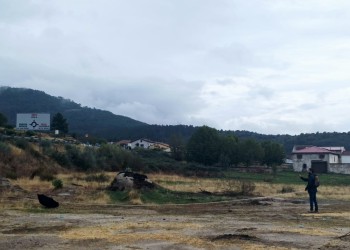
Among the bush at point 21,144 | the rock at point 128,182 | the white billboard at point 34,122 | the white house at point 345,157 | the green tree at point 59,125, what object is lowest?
the rock at point 128,182

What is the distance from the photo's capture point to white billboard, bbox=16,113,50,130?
74125mm

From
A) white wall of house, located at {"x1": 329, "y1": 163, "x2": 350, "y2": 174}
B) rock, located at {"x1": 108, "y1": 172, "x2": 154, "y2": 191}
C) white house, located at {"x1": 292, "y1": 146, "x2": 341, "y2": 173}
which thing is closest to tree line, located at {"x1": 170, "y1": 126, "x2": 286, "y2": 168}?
white house, located at {"x1": 292, "y1": 146, "x2": 341, "y2": 173}

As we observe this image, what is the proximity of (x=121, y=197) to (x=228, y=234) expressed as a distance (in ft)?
49.6

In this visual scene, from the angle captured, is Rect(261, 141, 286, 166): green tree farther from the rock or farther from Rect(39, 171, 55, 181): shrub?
the rock

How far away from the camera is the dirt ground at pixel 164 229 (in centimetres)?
1304

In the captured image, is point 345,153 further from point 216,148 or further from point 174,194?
point 174,194

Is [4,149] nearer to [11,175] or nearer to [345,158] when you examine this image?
[11,175]

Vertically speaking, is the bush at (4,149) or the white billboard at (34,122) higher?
the white billboard at (34,122)

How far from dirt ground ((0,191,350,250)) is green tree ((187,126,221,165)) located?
82.4 metres

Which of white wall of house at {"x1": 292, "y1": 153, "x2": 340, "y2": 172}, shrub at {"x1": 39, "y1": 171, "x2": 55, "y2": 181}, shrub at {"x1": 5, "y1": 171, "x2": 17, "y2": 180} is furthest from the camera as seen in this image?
white wall of house at {"x1": 292, "y1": 153, "x2": 340, "y2": 172}

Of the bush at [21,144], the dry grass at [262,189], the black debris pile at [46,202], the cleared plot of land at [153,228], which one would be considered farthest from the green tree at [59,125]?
the black debris pile at [46,202]

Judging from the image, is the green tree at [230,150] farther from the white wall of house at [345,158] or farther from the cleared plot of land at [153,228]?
the cleared plot of land at [153,228]

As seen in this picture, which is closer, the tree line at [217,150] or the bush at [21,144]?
the bush at [21,144]

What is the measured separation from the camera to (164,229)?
1611cm
